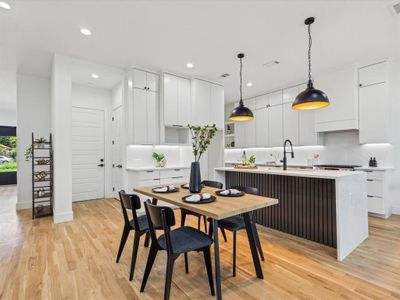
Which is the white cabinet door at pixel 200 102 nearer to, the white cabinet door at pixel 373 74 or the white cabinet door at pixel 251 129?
the white cabinet door at pixel 251 129

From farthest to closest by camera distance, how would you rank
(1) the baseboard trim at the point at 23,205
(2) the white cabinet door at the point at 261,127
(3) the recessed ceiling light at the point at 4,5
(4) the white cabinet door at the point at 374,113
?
1. (2) the white cabinet door at the point at 261,127
2. (1) the baseboard trim at the point at 23,205
3. (4) the white cabinet door at the point at 374,113
4. (3) the recessed ceiling light at the point at 4,5

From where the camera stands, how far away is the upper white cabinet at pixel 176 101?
4902 mm

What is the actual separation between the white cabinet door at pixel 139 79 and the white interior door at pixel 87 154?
6.17 feet

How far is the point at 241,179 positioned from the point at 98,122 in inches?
164

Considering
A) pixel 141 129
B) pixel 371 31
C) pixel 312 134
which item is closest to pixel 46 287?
pixel 141 129

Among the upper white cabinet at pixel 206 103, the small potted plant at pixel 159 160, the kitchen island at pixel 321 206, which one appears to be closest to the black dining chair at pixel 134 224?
the kitchen island at pixel 321 206

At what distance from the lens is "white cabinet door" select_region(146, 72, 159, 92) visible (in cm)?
473

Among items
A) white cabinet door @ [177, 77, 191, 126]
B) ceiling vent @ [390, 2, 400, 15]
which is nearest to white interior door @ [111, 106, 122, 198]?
Result: white cabinet door @ [177, 77, 191, 126]

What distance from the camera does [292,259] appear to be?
→ 2.51 metres

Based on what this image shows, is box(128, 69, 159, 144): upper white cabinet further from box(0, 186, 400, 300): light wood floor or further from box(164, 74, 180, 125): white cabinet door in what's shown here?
box(0, 186, 400, 300): light wood floor

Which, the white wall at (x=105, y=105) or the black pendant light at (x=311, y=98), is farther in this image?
the white wall at (x=105, y=105)

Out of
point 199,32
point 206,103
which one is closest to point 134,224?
point 199,32

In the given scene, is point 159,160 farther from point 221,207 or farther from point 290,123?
point 290,123

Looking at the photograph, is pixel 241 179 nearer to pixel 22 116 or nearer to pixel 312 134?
pixel 312 134
